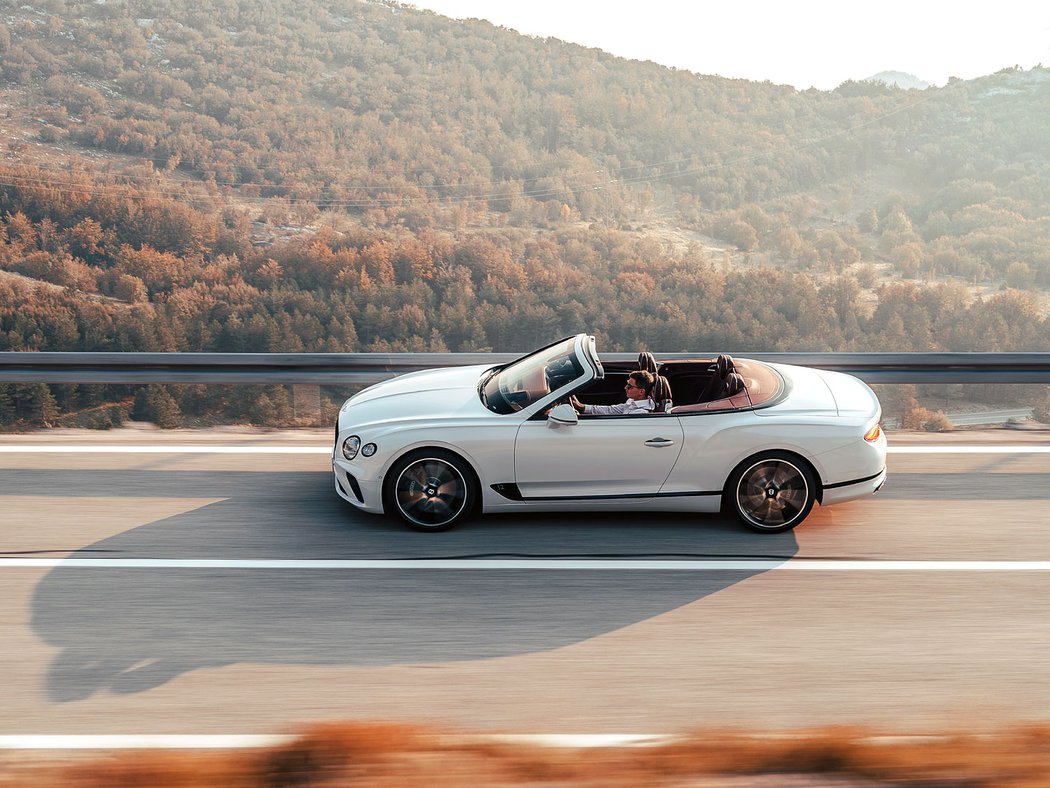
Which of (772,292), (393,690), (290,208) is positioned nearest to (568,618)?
(393,690)

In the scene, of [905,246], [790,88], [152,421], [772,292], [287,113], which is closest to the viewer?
[152,421]

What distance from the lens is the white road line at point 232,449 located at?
8.55 m

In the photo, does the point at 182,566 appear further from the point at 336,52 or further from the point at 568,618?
the point at 336,52

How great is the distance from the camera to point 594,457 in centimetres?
623

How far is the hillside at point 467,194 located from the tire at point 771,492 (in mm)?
6799

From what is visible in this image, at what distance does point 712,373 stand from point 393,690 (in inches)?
134

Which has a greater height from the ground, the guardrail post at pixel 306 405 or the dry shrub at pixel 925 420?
the guardrail post at pixel 306 405

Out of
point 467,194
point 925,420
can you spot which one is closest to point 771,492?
point 925,420

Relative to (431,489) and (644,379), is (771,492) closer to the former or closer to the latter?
(644,379)

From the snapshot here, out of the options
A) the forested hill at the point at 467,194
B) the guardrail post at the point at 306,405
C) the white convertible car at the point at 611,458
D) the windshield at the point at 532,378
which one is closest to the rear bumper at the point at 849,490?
the white convertible car at the point at 611,458

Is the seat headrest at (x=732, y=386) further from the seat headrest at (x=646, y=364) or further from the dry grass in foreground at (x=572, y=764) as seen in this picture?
the dry grass in foreground at (x=572, y=764)

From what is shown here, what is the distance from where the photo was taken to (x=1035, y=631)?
5051mm

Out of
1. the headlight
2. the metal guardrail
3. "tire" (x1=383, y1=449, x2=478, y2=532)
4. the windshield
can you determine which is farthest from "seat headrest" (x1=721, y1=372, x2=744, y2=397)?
the metal guardrail

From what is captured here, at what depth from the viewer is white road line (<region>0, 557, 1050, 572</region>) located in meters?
5.82
